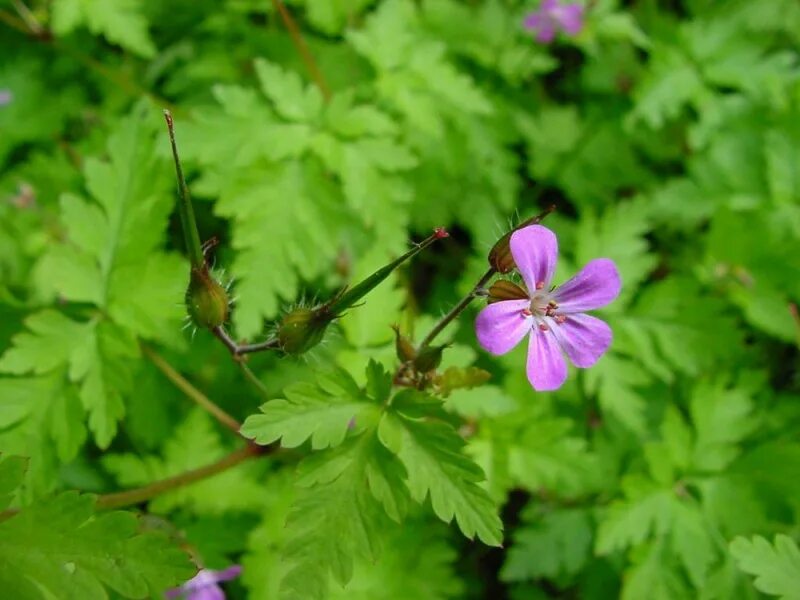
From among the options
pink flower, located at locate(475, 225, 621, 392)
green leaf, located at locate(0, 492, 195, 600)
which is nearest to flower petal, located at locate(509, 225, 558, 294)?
pink flower, located at locate(475, 225, 621, 392)

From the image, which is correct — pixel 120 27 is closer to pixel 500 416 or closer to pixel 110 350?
pixel 110 350

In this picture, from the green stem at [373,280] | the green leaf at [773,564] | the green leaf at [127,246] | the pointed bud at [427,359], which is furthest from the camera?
the green leaf at [127,246]

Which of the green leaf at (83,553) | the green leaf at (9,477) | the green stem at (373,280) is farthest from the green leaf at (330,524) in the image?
the green leaf at (9,477)

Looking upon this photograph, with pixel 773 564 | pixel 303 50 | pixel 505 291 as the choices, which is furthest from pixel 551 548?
pixel 303 50

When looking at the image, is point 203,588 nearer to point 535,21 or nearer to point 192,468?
point 192,468

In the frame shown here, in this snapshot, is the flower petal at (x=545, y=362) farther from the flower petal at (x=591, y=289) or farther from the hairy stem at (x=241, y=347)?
the hairy stem at (x=241, y=347)

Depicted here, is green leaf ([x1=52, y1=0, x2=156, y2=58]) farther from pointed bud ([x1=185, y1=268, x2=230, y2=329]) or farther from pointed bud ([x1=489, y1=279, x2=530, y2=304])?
pointed bud ([x1=489, y1=279, x2=530, y2=304])
